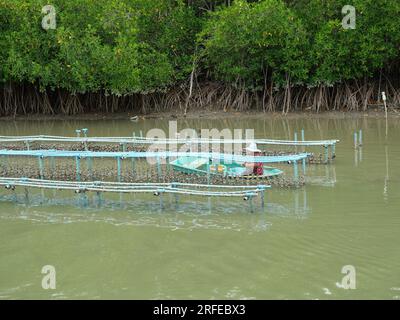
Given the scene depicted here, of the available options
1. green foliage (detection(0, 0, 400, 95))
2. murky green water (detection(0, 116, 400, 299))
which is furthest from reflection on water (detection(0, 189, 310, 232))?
green foliage (detection(0, 0, 400, 95))

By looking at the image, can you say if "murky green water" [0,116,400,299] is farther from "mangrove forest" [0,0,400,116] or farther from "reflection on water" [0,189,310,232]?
"mangrove forest" [0,0,400,116]

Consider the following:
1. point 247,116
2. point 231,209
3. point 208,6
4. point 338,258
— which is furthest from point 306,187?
point 208,6

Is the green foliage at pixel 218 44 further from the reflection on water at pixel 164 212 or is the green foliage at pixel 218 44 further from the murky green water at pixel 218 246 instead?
the reflection on water at pixel 164 212

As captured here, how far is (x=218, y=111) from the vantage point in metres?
25.0

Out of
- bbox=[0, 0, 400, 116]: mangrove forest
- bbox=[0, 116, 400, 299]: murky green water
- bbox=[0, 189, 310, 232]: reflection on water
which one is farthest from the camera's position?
bbox=[0, 0, 400, 116]: mangrove forest

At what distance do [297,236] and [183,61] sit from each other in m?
17.7

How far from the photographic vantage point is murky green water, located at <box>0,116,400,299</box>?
26.3 feet

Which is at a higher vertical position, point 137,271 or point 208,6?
point 208,6

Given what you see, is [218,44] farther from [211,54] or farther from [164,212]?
[164,212]

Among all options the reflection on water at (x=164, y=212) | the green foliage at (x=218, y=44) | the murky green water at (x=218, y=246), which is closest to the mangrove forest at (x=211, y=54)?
the green foliage at (x=218, y=44)

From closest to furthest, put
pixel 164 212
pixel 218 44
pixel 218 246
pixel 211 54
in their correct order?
1. pixel 218 246
2. pixel 164 212
3. pixel 218 44
4. pixel 211 54

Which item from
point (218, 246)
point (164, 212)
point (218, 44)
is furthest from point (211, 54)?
point (218, 246)

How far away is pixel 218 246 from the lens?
368 inches
